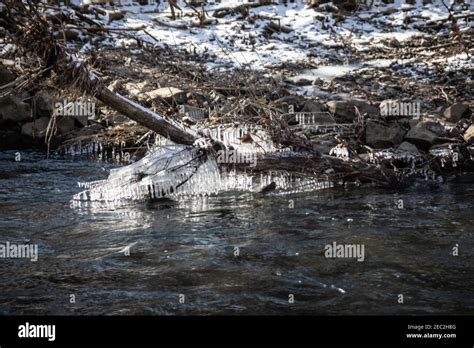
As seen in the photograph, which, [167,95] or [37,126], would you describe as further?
[37,126]

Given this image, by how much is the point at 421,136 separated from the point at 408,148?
0.34 metres

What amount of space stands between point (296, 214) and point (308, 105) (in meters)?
4.52

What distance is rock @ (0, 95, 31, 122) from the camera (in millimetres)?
13031

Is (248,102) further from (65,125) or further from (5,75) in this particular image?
→ (5,75)

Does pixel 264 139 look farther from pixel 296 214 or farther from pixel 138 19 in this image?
pixel 138 19

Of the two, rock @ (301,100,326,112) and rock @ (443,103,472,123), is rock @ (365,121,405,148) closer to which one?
rock @ (443,103,472,123)

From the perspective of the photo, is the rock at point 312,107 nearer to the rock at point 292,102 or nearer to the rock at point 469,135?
the rock at point 292,102

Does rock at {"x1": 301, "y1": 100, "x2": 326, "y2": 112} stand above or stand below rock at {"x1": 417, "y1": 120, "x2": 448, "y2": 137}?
above

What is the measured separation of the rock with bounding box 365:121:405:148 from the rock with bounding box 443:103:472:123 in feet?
4.32

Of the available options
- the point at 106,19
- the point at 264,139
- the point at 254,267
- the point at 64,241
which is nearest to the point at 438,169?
the point at 264,139

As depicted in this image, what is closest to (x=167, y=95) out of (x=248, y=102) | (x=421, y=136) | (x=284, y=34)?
(x=248, y=102)

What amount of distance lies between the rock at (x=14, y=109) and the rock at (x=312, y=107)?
5205mm

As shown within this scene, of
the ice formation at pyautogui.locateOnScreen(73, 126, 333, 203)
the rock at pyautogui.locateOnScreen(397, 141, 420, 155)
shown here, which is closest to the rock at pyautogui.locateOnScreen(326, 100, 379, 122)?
the rock at pyautogui.locateOnScreen(397, 141, 420, 155)

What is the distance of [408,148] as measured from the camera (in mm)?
10328
